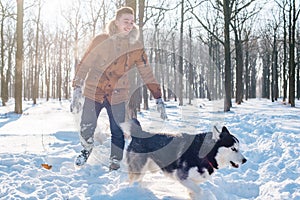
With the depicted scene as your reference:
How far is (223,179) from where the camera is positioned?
4.67 metres

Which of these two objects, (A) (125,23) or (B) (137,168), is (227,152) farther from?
(A) (125,23)

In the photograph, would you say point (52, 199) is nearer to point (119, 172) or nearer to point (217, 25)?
point (119, 172)

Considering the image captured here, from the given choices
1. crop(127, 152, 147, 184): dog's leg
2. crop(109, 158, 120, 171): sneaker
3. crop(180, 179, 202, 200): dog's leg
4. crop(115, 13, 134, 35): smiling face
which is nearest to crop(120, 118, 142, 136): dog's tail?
Answer: crop(127, 152, 147, 184): dog's leg

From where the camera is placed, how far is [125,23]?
4.46 metres

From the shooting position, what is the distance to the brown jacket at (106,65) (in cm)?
454

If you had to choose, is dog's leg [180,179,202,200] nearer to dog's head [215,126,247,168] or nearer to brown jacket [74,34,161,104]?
dog's head [215,126,247,168]

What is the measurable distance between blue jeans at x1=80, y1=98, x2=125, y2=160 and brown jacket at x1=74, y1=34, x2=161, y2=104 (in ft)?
0.31

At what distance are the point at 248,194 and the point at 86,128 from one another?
2.58 m

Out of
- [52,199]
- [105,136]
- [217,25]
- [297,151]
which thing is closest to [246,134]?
[297,151]

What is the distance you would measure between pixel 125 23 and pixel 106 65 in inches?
27.1

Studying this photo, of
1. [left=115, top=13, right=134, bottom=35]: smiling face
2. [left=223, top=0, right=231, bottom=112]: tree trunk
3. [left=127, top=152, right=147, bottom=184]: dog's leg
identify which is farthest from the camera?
[left=223, top=0, right=231, bottom=112]: tree trunk

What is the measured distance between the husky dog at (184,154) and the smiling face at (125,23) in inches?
54.0

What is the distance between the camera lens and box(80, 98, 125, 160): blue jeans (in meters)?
4.67

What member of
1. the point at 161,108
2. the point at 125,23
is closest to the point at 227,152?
the point at 161,108
